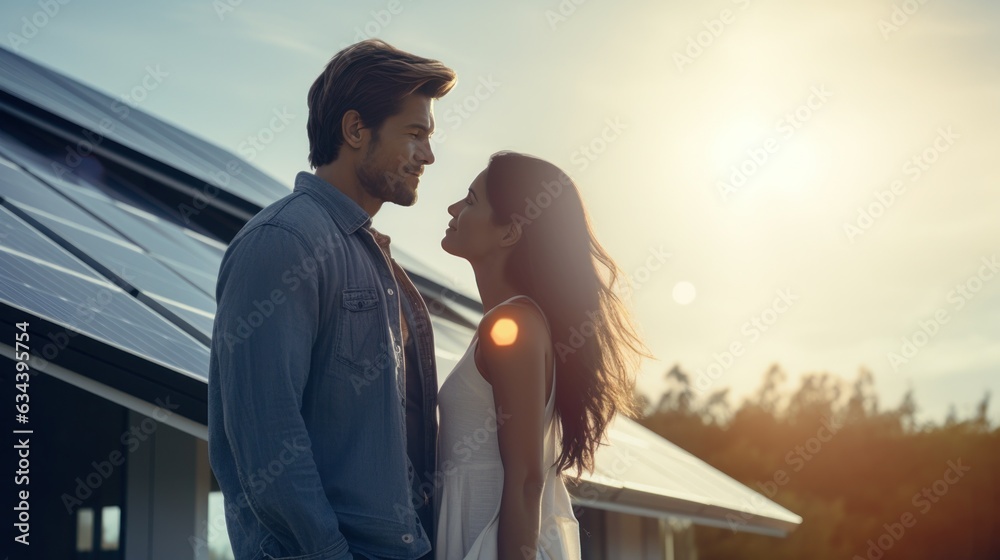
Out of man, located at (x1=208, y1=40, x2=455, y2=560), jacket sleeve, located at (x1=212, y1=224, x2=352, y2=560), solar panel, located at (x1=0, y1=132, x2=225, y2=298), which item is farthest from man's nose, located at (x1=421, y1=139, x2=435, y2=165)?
solar panel, located at (x1=0, y1=132, x2=225, y2=298)

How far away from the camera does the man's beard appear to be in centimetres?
343

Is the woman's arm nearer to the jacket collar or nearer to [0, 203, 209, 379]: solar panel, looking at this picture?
the jacket collar

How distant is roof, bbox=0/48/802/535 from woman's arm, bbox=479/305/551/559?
138cm

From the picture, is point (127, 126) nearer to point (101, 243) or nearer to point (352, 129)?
point (101, 243)

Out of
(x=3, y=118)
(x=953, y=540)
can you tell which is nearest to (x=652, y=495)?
(x=3, y=118)

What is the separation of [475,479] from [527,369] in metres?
0.38

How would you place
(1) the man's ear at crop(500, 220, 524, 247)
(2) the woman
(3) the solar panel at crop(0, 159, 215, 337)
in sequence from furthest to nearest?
(3) the solar panel at crop(0, 159, 215, 337)
(1) the man's ear at crop(500, 220, 524, 247)
(2) the woman

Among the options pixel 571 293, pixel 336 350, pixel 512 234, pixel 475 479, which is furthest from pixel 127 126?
pixel 336 350

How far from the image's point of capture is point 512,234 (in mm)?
3816

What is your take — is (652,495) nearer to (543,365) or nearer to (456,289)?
(543,365)

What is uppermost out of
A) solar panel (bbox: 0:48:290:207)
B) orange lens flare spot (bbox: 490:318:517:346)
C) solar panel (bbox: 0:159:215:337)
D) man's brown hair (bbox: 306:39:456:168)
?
solar panel (bbox: 0:48:290:207)

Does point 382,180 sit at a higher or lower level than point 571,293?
higher

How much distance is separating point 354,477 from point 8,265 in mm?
2404

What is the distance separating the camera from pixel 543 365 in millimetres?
3479
